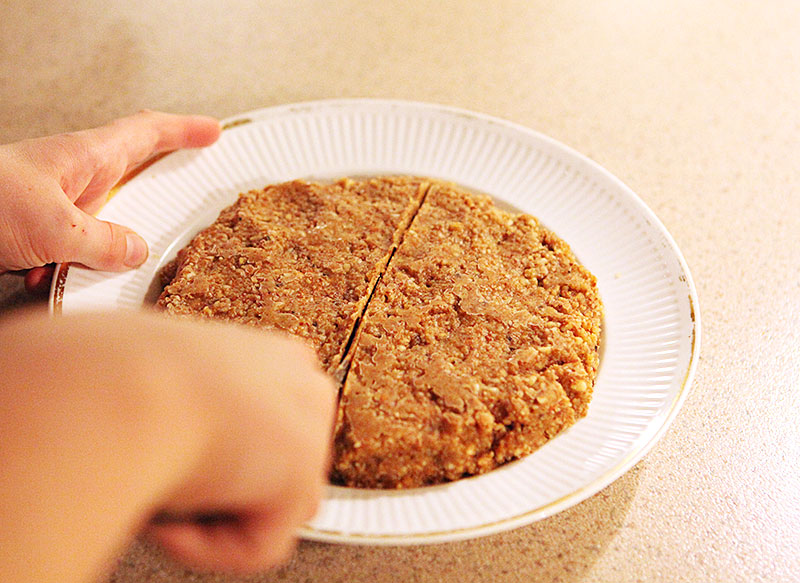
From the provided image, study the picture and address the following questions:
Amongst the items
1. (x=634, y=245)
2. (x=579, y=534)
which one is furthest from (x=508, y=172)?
(x=579, y=534)

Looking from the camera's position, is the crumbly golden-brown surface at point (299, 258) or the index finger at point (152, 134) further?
the index finger at point (152, 134)

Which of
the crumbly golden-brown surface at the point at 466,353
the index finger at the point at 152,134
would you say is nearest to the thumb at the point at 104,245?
the index finger at the point at 152,134

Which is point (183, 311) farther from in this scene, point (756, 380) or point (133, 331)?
point (756, 380)

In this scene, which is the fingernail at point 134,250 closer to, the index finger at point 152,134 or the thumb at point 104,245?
the thumb at point 104,245

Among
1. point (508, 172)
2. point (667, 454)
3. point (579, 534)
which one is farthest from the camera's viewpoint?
point (508, 172)

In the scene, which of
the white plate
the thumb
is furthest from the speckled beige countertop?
the thumb
